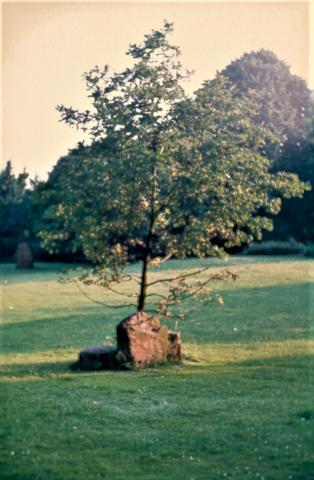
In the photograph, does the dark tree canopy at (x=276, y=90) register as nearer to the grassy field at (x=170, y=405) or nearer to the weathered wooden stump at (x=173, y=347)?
the grassy field at (x=170, y=405)

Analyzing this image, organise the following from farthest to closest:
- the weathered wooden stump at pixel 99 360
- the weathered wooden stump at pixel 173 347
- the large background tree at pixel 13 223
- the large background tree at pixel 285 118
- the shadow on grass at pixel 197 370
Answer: the large background tree at pixel 13 223
the large background tree at pixel 285 118
the weathered wooden stump at pixel 173 347
the weathered wooden stump at pixel 99 360
the shadow on grass at pixel 197 370

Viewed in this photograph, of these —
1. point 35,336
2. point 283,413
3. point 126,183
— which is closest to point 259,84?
point 35,336

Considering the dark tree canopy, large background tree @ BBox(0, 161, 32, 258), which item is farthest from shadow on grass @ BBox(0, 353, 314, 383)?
large background tree @ BBox(0, 161, 32, 258)

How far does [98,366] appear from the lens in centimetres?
1964

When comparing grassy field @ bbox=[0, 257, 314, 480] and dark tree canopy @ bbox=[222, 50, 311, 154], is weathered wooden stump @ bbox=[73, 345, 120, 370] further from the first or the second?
dark tree canopy @ bbox=[222, 50, 311, 154]

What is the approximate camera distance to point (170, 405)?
1531cm

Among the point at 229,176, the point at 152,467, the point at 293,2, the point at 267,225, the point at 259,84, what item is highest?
the point at 259,84

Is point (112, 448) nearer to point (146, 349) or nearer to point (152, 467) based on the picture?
point (152, 467)

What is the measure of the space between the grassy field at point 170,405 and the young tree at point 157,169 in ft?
11.1

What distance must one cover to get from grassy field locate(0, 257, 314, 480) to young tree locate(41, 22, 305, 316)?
3.37 m

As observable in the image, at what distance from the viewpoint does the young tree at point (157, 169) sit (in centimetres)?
1986

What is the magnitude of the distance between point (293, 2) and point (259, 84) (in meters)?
50.5

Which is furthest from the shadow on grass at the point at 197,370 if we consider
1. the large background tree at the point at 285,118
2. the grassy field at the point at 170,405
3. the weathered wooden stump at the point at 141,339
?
the large background tree at the point at 285,118

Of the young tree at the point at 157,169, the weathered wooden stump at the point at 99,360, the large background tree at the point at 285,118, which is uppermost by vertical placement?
the large background tree at the point at 285,118
